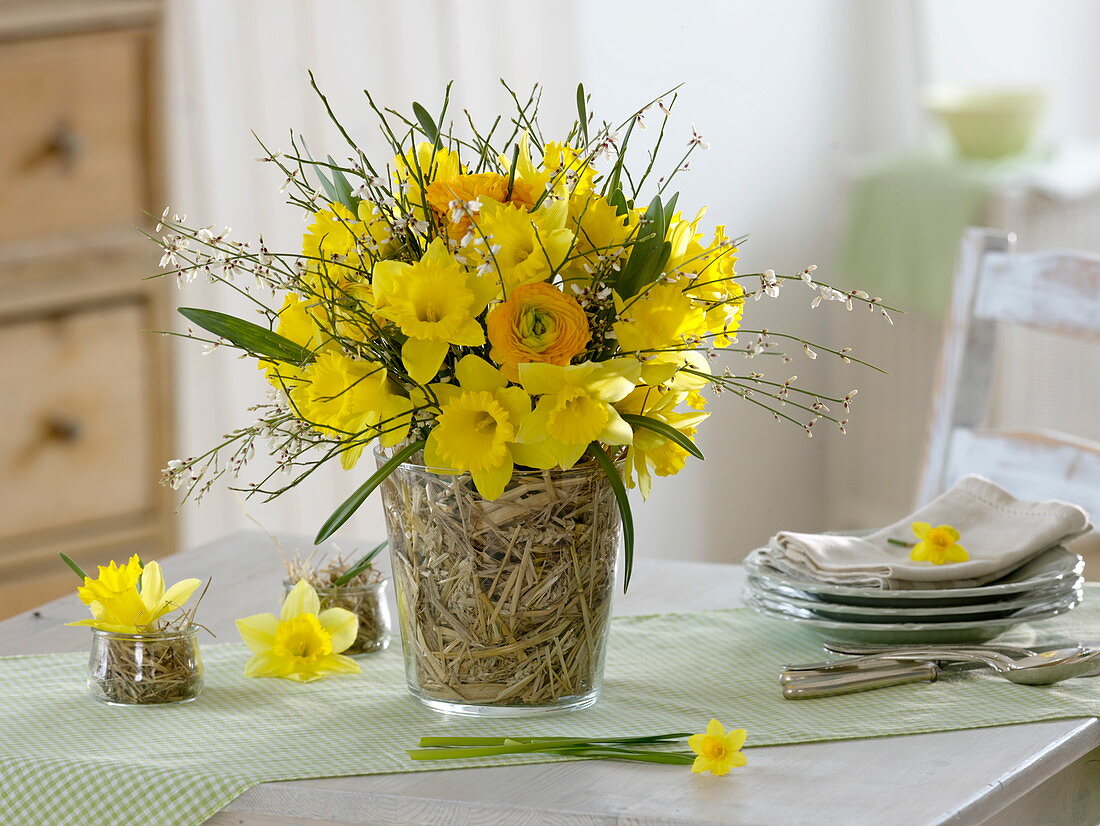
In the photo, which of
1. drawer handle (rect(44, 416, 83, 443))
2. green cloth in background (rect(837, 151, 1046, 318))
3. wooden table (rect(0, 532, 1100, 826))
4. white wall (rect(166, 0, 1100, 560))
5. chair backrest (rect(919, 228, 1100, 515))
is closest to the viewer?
wooden table (rect(0, 532, 1100, 826))

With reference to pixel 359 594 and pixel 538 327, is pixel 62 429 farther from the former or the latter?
pixel 538 327

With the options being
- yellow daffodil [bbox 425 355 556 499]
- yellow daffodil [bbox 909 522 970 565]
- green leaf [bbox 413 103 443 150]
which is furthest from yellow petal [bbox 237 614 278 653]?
yellow daffodil [bbox 909 522 970 565]

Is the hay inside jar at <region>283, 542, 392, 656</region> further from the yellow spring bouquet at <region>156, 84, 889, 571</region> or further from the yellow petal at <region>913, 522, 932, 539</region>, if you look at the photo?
the yellow petal at <region>913, 522, 932, 539</region>

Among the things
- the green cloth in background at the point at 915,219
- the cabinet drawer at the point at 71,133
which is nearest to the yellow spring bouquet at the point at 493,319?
the cabinet drawer at the point at 71,133

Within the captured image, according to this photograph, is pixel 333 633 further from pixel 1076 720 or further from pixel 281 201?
pixel 281 201

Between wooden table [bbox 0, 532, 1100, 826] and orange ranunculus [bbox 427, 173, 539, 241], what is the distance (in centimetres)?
30

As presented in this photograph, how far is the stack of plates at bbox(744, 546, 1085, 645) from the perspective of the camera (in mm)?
1021

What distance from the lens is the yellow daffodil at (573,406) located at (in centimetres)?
82

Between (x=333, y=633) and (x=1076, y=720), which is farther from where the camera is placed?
(x=333, y=633)

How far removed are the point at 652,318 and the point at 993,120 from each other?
2.50 m

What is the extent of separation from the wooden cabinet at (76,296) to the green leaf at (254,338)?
4.27 ft

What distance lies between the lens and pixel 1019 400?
3133 mm

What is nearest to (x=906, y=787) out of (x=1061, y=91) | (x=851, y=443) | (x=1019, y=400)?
(x=1019, y=400)

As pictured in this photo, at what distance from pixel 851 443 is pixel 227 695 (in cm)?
265
